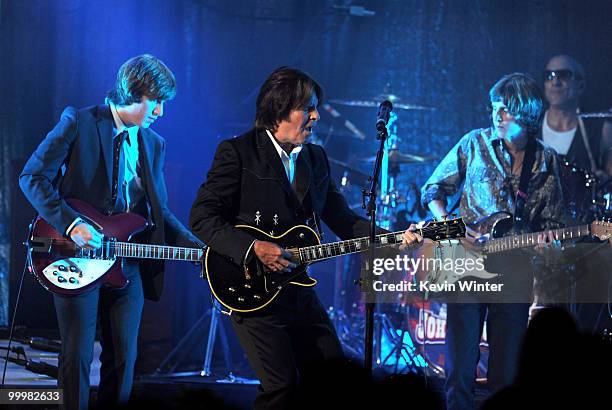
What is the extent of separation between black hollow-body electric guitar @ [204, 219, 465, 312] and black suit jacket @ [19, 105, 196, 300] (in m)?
1.31

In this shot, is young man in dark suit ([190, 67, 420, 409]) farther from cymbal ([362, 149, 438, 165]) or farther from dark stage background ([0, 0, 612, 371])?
dark stage background ([0, 0, 612, 371])

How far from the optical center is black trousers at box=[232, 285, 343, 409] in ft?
14.2

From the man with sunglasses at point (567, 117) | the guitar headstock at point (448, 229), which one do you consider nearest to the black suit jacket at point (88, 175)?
the guitar headstock at point (448, 229)

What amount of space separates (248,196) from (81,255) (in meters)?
1.47

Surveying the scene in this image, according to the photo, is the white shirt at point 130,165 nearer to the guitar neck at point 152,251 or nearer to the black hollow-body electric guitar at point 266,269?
the guitar neck at point 152,251

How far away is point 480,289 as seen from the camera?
6.19m

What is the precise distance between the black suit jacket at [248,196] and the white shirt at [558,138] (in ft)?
10.7

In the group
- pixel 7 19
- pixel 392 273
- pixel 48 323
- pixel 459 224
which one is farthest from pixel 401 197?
pixel 7 19

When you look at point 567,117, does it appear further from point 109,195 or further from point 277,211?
point 109,195

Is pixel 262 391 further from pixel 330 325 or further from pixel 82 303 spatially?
pixel 82 303

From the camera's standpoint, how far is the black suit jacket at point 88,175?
5.51 metres

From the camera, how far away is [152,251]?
229 inches

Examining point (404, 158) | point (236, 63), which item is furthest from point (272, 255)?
point (236, 63)

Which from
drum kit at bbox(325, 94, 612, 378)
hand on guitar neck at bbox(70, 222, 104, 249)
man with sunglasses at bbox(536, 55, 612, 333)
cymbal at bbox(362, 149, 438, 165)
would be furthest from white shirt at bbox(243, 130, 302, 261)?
man with sunglasses at bbox(536, 55, 612, 333)
